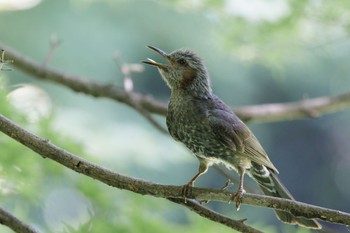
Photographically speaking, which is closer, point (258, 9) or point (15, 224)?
point (15, 224)

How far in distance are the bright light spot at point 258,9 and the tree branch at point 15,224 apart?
251cm

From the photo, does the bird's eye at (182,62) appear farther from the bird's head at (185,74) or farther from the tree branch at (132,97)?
the tree branch at (132,97)

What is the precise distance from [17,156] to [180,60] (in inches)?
32.9

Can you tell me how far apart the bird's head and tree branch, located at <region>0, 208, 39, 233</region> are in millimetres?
987

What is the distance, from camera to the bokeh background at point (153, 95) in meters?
3.24

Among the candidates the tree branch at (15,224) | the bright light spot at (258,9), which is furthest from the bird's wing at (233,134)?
the bright light spot at (258,9)

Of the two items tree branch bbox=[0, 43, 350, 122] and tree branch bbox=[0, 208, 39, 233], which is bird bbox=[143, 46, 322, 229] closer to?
tree branch bbox=[0, 208, 39, 233]

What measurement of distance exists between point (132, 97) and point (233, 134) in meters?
1.13

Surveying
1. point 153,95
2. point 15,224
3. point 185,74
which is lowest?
point 15,224

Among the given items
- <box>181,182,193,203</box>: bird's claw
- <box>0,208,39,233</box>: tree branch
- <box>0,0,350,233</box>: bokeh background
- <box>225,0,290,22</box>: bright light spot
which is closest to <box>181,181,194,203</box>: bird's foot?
<box>181,182,193,203</box>: bird's claw

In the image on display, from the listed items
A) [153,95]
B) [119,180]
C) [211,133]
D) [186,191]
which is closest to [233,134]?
[211,133]

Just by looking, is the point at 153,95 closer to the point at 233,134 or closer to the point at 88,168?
the point at 233,134

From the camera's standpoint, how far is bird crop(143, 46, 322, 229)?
2.67m

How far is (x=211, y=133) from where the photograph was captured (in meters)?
2.68
